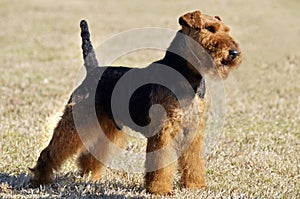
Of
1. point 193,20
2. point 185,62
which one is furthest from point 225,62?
point 193,20

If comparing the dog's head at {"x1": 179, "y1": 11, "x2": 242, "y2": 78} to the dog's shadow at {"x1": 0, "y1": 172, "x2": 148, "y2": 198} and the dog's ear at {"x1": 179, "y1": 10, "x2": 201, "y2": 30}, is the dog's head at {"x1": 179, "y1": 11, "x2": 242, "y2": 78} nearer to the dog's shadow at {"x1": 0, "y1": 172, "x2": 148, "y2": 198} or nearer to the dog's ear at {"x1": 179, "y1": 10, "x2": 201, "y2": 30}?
the dog's ear at {"x1": 179, "y1": 10, "x2": 201, "y2": 30}

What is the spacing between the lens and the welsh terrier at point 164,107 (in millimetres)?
5215

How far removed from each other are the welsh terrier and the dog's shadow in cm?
16

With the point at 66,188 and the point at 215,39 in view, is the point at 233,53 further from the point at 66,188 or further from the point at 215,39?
the point at 66,188

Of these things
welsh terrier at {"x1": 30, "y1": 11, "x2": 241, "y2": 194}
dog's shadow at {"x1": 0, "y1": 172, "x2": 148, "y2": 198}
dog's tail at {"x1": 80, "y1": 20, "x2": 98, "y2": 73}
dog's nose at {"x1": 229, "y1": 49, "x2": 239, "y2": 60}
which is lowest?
dog's shadow at {"x1": 0, "y1": 172, "x2": 148, "y2": 198}

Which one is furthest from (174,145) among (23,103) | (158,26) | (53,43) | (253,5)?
(253,5)

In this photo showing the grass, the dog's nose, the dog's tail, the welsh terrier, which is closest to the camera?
the dog's nose

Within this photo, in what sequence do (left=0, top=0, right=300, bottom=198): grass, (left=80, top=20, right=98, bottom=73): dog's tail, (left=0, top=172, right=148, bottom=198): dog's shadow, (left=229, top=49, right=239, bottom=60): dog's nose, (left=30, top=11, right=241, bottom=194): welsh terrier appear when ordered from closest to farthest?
(left=229, top=49, right=239, bottom=60): dog's nose → (left=30, top=11, right=241, bottom=194): welsh terrier → (left=0, top=172, right=148, bottom=198): dog's shadow → (left=0, top=0, right=300, bottom=198): grass → (left=80, top=20, right=98, bottom=73): dog's tail

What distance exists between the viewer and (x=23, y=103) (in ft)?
31.8

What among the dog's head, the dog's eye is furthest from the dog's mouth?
the dog's eye

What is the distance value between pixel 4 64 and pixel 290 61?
25.0ft

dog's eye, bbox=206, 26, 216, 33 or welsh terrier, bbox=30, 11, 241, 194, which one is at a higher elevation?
dog's eye, bbox=206, 26, 216, 33

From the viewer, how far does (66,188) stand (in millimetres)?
5629

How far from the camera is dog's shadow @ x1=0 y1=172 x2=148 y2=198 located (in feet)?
17.5
